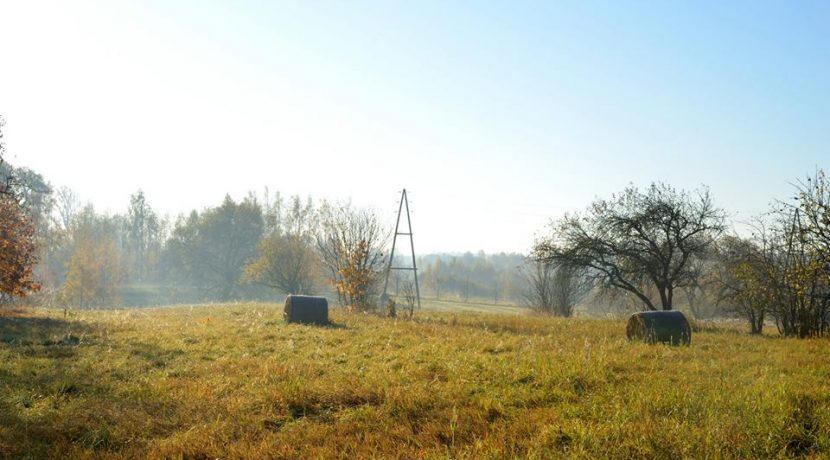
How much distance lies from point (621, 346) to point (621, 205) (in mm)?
14418

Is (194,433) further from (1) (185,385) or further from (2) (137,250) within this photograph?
(2) (137,250)

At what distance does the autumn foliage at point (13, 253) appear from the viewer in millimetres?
17931

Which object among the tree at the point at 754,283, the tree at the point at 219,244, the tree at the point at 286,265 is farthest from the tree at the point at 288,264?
the tree at the point at 754,283

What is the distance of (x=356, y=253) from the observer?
25.5m

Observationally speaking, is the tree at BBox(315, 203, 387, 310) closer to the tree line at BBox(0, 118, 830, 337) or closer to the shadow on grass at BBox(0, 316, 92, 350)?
the tree line at BBox(0, 118, 830, 337)

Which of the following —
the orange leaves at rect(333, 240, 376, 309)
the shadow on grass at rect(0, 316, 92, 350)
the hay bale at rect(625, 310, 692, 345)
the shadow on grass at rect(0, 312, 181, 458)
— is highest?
the orange leaves at rect(333, 240, 376, 309)

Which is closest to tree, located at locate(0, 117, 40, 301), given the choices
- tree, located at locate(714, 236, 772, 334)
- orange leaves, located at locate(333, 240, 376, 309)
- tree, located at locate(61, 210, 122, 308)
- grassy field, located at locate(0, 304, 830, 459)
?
grassy field, located at locate(0, 304, 830, 459)

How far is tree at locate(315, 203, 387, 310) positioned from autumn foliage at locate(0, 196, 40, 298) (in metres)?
12.0

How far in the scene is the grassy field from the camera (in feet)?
16.8

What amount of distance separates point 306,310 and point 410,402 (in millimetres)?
11088

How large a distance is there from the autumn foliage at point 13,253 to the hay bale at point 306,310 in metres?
9.87

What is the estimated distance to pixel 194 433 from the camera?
5594mm

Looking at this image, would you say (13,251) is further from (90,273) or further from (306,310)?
(90,273)

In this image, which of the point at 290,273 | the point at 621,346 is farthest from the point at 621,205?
the point at 290,273
